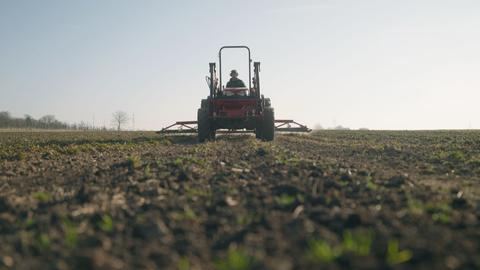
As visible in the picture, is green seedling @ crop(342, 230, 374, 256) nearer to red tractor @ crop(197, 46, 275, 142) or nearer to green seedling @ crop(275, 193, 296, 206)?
green seedling @ crop(275, 193, 296, 206)

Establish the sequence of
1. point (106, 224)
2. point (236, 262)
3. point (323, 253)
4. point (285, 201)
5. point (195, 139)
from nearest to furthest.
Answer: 1. point (236, 262)
2. point (323, 253)
3. point (106, 224)
4. point (285, 201)
5. point (195, 139)

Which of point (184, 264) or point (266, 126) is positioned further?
point (266, 126)

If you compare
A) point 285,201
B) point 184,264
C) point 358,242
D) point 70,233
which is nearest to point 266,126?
point 285,201

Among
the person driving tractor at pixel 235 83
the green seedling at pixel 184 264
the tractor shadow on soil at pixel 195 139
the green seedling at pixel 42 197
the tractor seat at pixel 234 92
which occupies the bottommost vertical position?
the green seedling at pixel 184 264

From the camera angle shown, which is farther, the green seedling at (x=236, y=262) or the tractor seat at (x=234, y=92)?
the tractor seat at (x=234, y=92)

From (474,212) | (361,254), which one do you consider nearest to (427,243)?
(361,254)

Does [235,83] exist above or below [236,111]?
above

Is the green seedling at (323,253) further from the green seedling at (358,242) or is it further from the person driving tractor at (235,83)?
the person driving tractor at (235,83)

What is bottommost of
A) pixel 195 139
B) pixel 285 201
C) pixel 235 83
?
pixel 285 201

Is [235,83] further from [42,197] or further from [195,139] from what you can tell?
[42,197]

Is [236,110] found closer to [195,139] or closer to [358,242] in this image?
[195,139]

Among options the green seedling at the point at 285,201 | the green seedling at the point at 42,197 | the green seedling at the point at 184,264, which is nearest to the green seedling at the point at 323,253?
the green seedling at the point at 184,264

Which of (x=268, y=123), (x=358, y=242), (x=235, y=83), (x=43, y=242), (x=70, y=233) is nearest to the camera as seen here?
(x=358, y=242)

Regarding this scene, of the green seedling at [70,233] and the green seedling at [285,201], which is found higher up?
the green seedling at [285,201]
